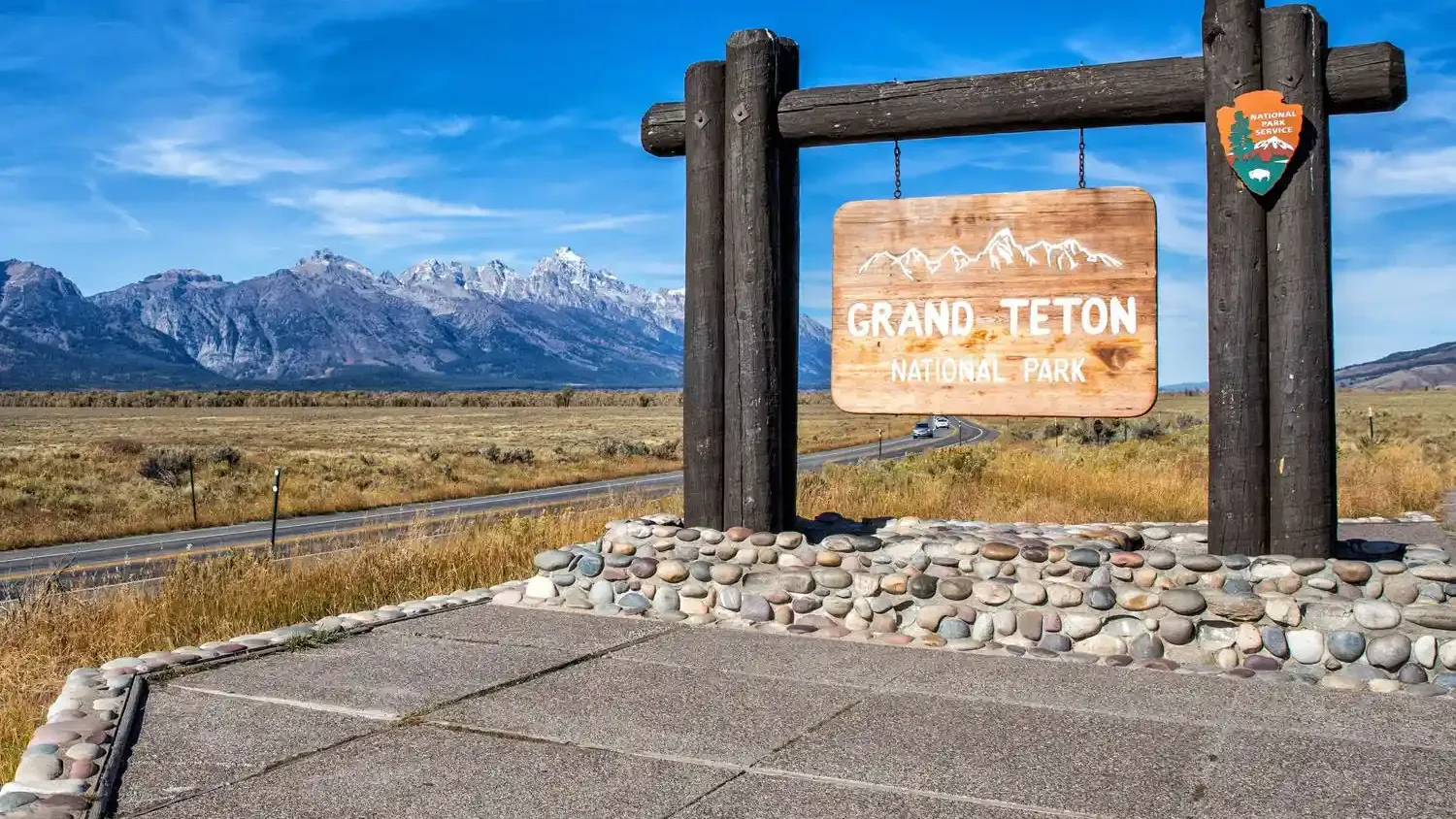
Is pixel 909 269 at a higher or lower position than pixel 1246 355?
higher

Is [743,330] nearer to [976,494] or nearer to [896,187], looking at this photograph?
[896,187]

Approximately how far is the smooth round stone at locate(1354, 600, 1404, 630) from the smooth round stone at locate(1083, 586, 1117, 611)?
3.93 ft

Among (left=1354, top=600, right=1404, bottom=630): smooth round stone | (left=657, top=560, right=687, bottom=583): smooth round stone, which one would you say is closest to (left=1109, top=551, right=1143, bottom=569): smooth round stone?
(left=1354, top=600, right=1404, bottom=630): smooth round stone

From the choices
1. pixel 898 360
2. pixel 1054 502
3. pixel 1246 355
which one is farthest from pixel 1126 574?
pixel 1054 502

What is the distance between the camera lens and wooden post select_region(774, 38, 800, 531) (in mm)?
7746

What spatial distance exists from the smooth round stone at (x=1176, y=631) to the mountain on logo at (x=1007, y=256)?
2101mm

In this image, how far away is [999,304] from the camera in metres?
7.46

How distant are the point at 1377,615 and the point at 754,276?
396cm

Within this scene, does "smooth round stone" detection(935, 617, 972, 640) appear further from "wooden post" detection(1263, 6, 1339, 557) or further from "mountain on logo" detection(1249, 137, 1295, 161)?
"mountain on logo" detection(1249, 137, 1295, 161)

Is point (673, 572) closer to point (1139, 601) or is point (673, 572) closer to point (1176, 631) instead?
point (1139, 601)

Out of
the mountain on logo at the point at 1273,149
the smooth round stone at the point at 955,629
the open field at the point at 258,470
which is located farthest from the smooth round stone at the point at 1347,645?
the open field at the point at 258,470

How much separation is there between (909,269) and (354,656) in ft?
13.2

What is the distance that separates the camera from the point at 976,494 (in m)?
15.7

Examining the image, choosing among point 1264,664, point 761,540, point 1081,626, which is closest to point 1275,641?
point 1264,664
